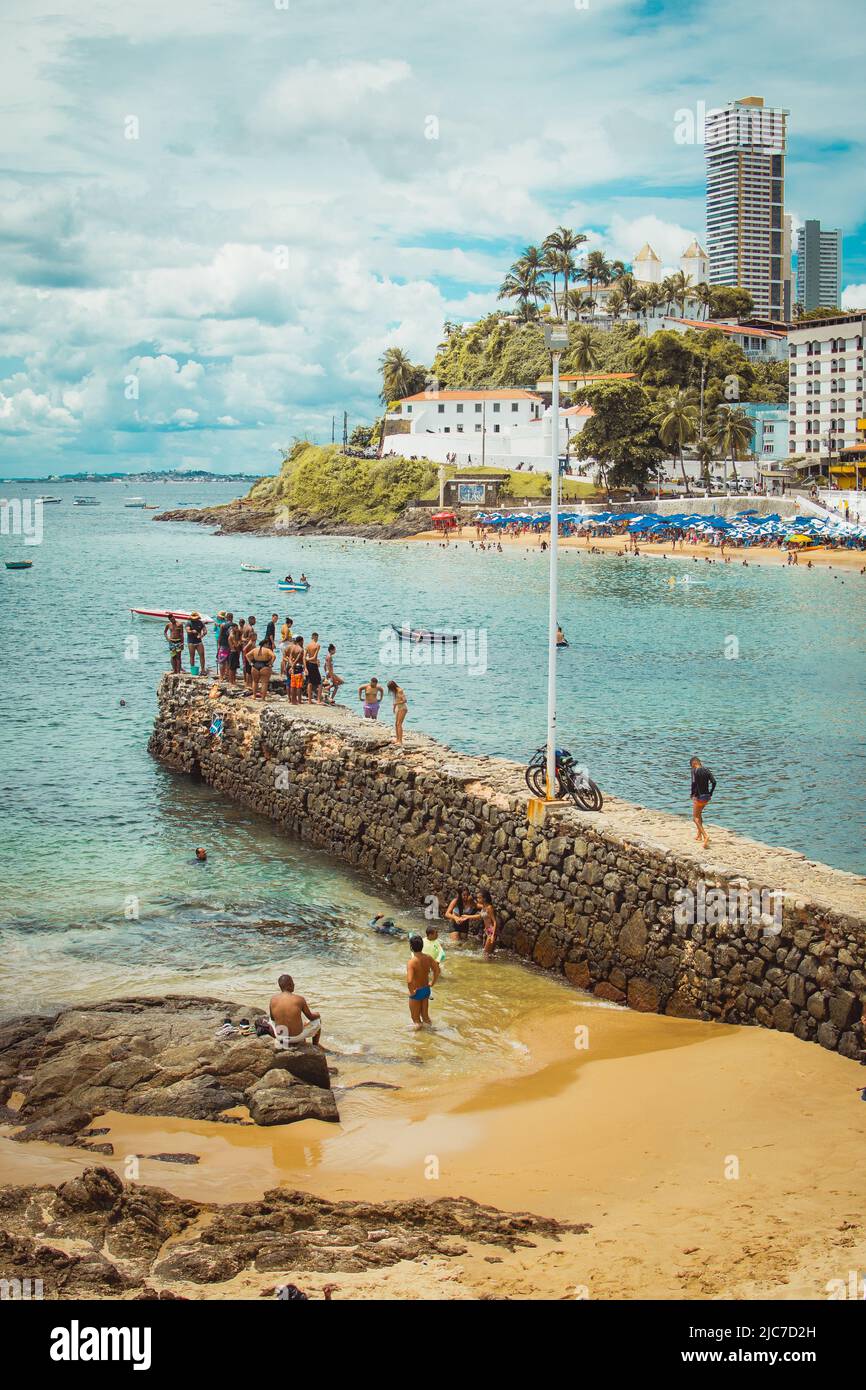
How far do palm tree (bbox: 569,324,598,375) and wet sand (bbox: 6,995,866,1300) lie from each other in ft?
390

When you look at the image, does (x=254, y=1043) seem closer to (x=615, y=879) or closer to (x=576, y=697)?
(x=615, y=879)

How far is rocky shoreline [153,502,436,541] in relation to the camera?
420ft

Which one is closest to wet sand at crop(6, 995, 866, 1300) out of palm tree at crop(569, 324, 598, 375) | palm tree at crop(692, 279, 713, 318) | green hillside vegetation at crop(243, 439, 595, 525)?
green hillside vegetation at crop(243, 439, 595, 525)

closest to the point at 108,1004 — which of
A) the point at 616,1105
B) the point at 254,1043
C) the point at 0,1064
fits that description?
the point at 0,1064

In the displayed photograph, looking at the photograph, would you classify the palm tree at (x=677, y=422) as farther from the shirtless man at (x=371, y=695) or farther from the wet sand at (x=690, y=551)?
the shirtless man at (x=371, y=695)

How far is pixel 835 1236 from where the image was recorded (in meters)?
9.97

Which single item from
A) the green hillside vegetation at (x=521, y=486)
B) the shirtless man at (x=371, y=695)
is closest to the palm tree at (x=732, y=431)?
the green hillside vegetation at (x=521, y=486)

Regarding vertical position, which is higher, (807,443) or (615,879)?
(807,443)

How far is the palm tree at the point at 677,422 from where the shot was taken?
109 m

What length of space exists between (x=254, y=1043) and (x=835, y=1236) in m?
6.64

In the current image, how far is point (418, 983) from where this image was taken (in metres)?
16.1

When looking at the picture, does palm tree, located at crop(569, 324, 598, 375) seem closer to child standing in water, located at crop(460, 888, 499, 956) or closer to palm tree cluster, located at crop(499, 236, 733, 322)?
palm tree cluster, located at crop(499, 236, 733, 322)

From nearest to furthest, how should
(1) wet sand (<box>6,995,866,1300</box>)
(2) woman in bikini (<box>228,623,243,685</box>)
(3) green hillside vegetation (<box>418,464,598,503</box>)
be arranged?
(1) wet sand (<box>6,995,866,1300</box>), (2) woman in bikini (<box>228,623,243,685</box>), (3) green hillside vegetation (<box>418,464,598,503</box>)
